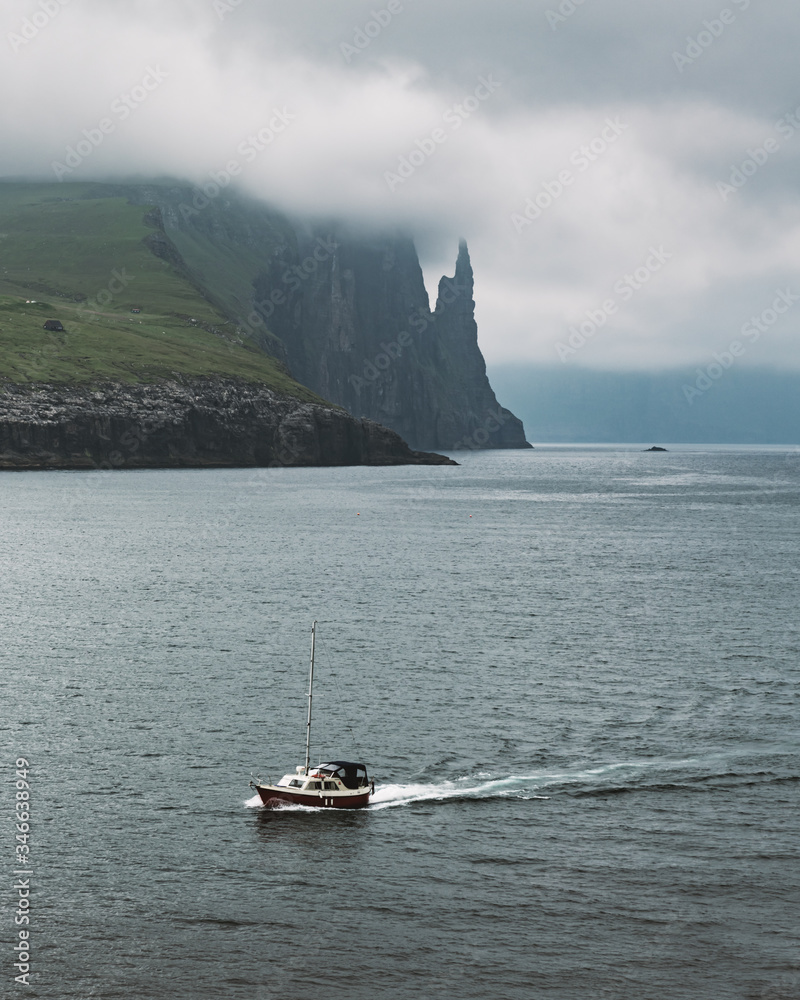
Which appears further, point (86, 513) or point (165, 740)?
point (86, 513)

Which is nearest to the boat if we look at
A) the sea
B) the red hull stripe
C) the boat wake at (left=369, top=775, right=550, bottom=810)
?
the red hull stripe

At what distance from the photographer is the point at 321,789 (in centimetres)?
4628

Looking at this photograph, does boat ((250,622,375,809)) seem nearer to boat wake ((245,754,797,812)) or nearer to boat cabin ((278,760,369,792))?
boat cabin ((278,760,369,792))

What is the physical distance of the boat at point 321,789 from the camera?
45.7 meters

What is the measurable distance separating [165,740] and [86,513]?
128553mm

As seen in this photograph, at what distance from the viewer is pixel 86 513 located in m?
175

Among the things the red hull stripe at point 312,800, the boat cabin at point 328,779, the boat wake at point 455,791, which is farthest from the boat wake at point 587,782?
the boat cabin at point 328,779

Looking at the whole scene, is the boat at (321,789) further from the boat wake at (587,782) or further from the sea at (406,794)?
the sea at (406,794)

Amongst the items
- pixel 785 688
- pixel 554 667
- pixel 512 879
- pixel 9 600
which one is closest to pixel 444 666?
pixel 554 667

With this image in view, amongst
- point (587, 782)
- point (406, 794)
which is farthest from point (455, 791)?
point (587, 782)

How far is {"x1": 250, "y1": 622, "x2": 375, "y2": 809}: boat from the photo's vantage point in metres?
45.7

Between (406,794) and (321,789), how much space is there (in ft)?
13.6

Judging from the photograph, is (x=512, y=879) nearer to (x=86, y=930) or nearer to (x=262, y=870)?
(x=262, y=870)

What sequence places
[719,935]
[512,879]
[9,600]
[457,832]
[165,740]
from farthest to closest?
[9,600] < [165,740] < [457,832] < [512,879] < [719,935]
